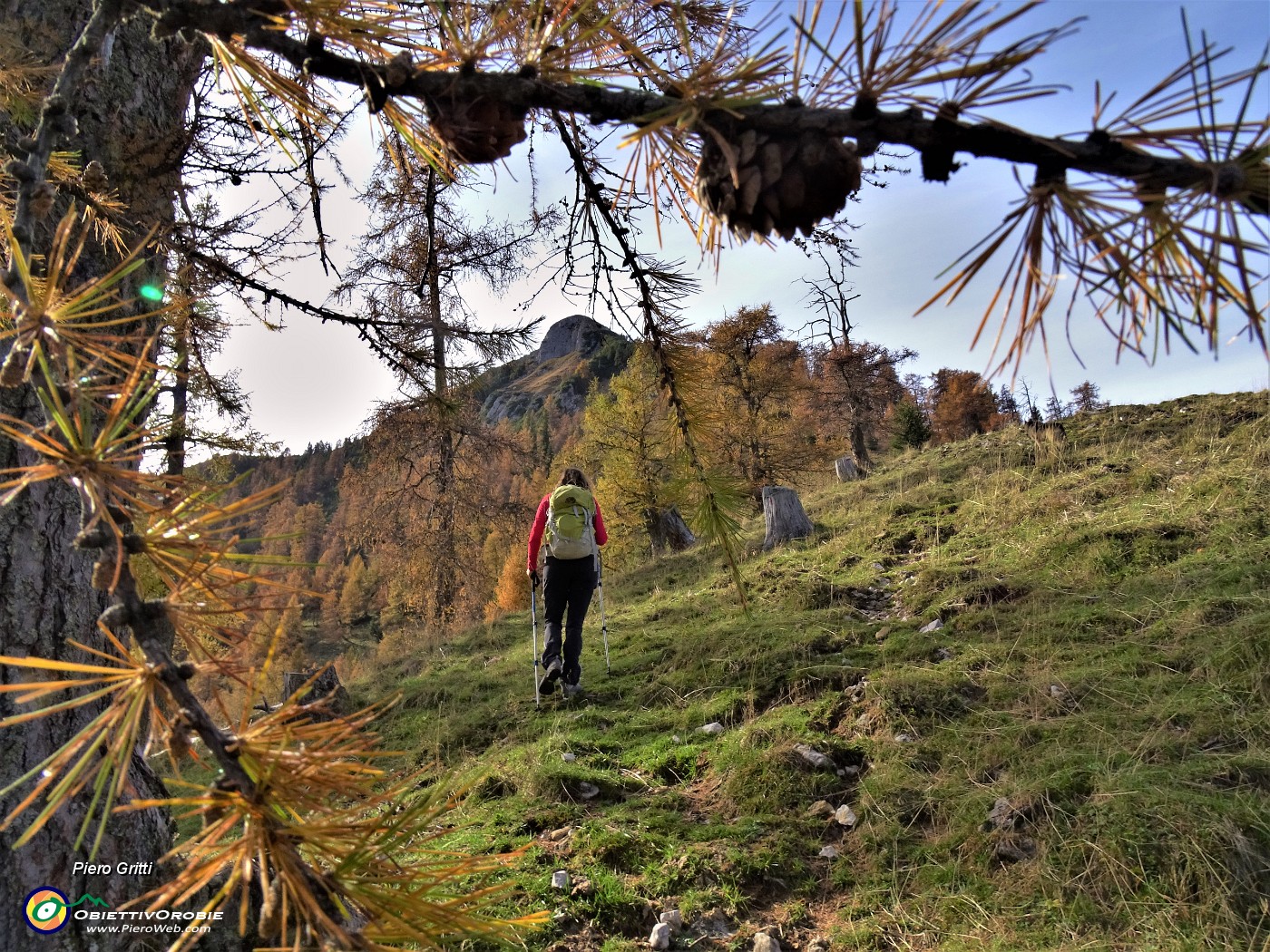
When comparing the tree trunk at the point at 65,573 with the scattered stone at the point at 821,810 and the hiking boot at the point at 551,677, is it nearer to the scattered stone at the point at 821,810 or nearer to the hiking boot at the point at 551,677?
the scattered stone at the point at 821,810

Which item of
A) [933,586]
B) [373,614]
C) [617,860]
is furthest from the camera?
[373,614]

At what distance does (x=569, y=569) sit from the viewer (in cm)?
563

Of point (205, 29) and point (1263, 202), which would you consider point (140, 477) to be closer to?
point (205, 29)

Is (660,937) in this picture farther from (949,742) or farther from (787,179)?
(787,179)

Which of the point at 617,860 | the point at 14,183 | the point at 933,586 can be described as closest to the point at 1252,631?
the point at 933,586

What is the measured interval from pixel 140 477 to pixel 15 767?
1224mm

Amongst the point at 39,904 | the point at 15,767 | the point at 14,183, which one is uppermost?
the point at 14,183

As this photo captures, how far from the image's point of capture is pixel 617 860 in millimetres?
2904

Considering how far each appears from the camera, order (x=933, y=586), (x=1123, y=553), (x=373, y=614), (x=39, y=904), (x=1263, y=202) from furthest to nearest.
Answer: (x=373, y=614) → (x=933, y=586) → (x=1123, y=553) → (x=39, y=904) → (x=1263, y=202)

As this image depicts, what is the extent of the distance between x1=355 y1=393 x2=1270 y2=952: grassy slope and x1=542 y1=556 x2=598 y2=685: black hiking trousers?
0.36 m

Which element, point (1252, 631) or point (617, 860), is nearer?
point (617, 860)

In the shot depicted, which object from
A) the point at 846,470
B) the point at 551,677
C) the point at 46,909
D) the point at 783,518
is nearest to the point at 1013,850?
the point at 46,909

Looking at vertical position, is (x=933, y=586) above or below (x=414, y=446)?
below

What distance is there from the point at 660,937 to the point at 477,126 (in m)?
2.68
